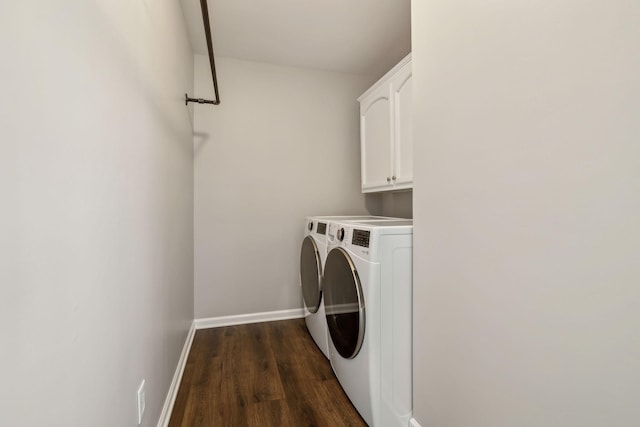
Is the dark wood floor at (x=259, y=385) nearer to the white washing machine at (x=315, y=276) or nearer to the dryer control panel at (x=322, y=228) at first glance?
the white washing machine at (x=315, y=276)

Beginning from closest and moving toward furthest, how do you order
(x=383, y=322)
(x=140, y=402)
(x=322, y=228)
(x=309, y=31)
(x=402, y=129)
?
1. (x=140, y=402)
2. (x=383, y=322)
3. (x=402, y=129)
4. (x=322, y=228)
5. (x=309, y=31)

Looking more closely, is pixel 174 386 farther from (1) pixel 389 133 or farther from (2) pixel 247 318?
(1) pixel 389 133

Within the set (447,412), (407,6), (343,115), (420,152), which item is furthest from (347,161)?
(447,412)

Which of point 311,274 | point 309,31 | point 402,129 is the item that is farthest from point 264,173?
point 402,129

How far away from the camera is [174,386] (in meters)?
1.54

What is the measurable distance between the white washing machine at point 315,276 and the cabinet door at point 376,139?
0.39 metres

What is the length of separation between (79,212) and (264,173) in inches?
77.2

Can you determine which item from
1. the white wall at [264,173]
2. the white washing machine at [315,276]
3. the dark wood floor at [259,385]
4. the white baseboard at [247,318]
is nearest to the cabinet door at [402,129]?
the white washing machine at [315,276]

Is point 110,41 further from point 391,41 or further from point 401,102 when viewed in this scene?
point 391,41

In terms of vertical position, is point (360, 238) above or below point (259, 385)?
above

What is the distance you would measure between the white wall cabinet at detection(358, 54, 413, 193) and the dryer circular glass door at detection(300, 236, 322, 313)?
2.23 ft

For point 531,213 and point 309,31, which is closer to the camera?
point 531,213

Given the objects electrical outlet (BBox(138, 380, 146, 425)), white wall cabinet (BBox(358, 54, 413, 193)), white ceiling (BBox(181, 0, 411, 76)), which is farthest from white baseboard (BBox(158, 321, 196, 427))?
white ceiling (BBox(181, 0, 411, 76))

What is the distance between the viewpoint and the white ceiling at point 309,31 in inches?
70.8
